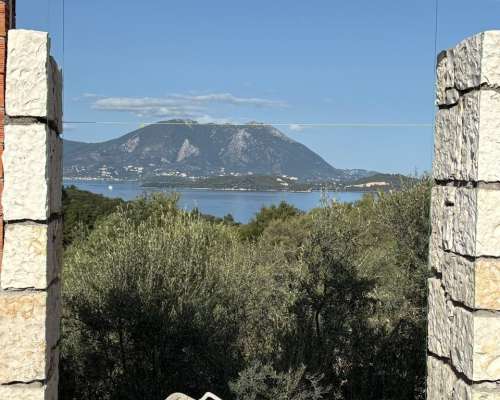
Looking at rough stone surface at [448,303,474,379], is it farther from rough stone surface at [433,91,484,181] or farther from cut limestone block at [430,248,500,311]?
rough stone surface at [433,91,484,181]

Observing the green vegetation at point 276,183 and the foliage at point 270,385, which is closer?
the foliage at point 270,385

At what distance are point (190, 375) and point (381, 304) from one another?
11.6 ft

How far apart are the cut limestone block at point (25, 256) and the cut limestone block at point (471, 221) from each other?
2.27m

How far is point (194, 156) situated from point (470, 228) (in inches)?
634

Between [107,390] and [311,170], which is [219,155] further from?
[107,390]

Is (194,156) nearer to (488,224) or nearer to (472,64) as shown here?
(472,64)

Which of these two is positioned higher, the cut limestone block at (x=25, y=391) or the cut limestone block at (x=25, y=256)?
the cut limestone block at (x=25, y=256)

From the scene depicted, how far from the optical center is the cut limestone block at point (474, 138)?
3.17 meters

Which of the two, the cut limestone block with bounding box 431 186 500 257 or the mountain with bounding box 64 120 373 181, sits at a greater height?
the mountain with bounding box 64 120 373 181

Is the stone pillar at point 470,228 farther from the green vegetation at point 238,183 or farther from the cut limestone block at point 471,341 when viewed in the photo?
the green vegetation at point 238,183

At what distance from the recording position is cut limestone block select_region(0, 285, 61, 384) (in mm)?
3203

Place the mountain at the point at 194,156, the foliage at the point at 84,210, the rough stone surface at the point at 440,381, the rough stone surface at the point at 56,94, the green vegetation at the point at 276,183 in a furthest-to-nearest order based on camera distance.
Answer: the foliage at the point at 84,210 → the mountain at the point at 194,156 → the green vegetation at the point at 276,183 → the rough stone surface at the point at 440,381 → the rough stone surface at the point at 56,94

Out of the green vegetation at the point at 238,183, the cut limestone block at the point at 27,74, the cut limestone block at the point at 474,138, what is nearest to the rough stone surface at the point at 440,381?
the cut limestone block at the point at 474,138

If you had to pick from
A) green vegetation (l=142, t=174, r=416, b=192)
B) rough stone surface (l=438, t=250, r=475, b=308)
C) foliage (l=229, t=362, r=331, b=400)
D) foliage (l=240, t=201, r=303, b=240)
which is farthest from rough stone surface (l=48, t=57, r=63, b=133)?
foliage (l=240, t=201, r=303, b=240)
